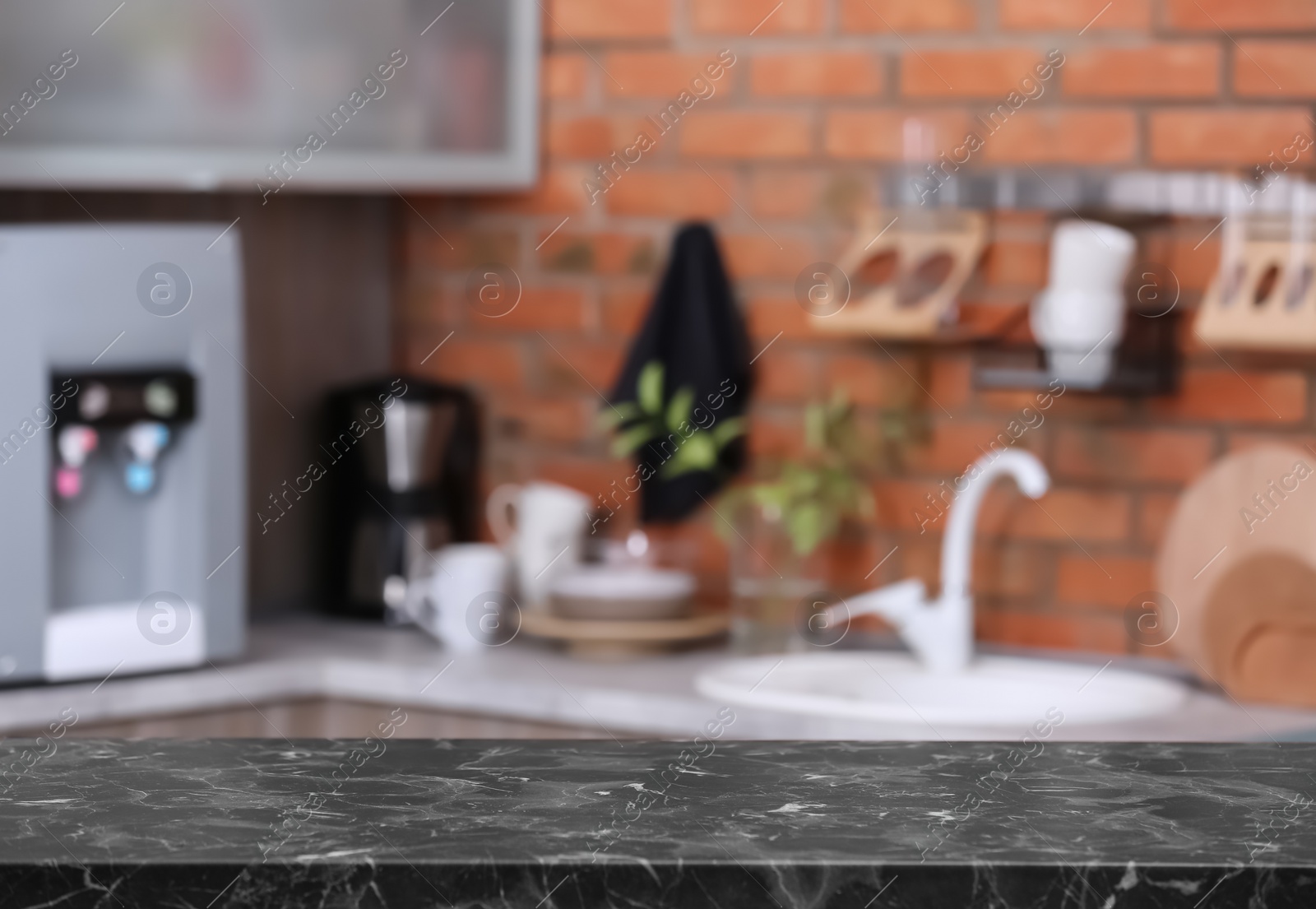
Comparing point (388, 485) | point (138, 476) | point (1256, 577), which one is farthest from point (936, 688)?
point (138, 476)

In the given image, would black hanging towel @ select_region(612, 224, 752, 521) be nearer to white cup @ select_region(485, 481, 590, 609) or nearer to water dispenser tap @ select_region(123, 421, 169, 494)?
white cup @ select_region(485, 481, 590, 609)

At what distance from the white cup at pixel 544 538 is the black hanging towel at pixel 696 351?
13 cm

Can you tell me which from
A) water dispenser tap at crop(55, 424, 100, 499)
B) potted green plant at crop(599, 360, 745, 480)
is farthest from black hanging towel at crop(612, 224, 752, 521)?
→ water dispenser tap at crop(55, 424, 100, 499)

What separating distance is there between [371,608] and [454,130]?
68 cm

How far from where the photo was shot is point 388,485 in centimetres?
240

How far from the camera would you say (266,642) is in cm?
227

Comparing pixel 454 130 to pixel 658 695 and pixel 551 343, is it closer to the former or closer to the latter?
pixel 551 343

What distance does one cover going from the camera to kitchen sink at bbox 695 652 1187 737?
187 centimetres

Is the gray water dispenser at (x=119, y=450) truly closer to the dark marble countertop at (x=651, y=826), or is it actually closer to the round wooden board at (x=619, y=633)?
the round wooden board at (x=619, y=633)

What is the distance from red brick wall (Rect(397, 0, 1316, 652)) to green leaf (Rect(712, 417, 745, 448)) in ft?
0.11

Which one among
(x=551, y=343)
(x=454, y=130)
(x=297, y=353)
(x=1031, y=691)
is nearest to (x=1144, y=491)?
(x=1031, y=691)

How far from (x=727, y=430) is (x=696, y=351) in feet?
0.38

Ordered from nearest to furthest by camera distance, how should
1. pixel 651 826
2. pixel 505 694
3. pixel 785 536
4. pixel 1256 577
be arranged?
pixel 651 826 → pixel 1256 577 → pixel 505 694 → pixel 785 536

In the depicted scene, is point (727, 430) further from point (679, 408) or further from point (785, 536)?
point (785, 536)
